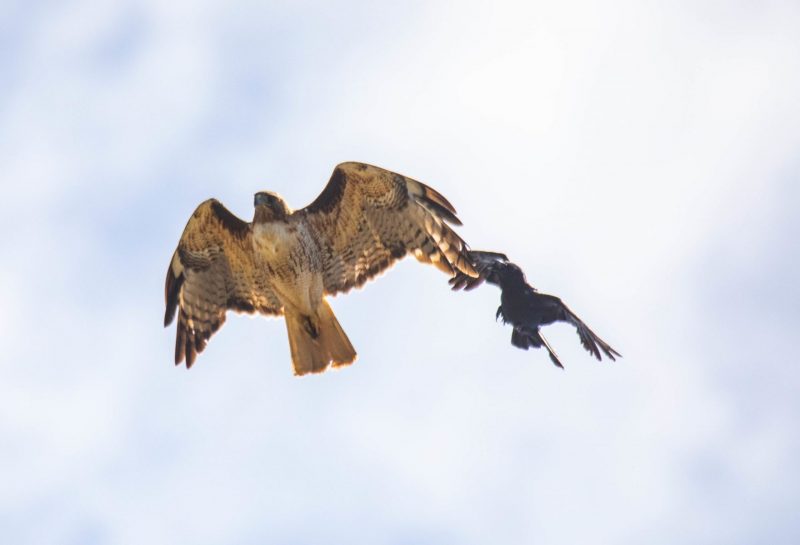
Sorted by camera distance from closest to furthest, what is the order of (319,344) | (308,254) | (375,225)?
1. (319,344)
2. (308,254)
3. (375,225)

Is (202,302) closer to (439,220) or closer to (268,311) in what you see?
(268,311)

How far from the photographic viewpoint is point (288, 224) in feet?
32.1

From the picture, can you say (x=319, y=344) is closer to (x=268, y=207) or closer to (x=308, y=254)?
(x=308, y=254)

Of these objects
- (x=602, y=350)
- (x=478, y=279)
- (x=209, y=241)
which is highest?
(x=209, y=241)

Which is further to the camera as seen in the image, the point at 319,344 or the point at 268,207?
the point at 319,344

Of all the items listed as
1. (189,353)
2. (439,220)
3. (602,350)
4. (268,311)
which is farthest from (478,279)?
(189,353)

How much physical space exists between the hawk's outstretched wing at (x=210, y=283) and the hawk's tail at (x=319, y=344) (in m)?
0.47

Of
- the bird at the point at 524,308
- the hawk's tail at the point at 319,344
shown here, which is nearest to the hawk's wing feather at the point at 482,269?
the bird at the point at 524,308

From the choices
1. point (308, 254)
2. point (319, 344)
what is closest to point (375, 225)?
point (308, 254)

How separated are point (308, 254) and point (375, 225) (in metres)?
0.65

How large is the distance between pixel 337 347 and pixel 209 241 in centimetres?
150

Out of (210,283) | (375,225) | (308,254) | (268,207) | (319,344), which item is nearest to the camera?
(268,207)

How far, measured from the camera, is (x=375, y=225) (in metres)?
10.1

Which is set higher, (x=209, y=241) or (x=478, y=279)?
(x=209, y=241)
